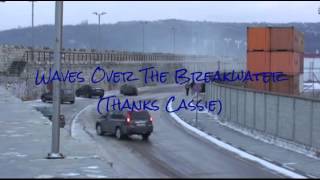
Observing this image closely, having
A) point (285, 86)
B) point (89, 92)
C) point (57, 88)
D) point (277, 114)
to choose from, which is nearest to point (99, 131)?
point (277, 114)

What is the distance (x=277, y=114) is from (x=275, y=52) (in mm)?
19306

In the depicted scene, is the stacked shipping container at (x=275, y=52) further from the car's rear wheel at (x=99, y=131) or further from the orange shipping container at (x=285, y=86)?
the car's rear wheel at (x=99, y=131)

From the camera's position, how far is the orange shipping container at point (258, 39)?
1802 inches

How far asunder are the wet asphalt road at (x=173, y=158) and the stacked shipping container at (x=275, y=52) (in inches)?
491

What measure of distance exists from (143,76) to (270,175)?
319ft

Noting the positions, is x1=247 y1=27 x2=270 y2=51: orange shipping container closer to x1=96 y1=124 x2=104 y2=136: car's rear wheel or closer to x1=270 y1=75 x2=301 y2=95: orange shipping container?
x1=270 y1=75 x2=301 y2=95: orange shipping container

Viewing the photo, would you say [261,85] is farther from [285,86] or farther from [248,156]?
[248,156]

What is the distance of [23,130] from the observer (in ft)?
99.8

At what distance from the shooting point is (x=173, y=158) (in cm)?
2319

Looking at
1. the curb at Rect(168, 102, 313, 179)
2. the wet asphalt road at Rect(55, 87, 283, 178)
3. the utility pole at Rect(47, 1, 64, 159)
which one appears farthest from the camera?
the utility pole at Rect(47, 1, 64, 159)

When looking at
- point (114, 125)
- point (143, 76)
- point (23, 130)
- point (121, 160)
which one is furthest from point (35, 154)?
point (143, 76)

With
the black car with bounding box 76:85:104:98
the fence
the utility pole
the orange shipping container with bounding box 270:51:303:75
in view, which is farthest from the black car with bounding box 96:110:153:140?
the black car with bounding box 76:85:104:98

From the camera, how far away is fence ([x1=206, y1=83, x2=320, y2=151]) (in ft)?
79.3

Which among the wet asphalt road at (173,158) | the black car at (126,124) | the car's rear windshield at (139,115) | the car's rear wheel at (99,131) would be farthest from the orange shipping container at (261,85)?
the car's rear wheel at (99,131)
